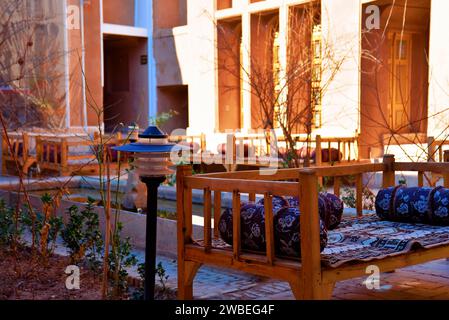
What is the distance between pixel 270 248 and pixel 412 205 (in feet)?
5.29

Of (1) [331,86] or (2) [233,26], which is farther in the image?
(2) [233,26]

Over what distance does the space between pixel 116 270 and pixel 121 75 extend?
1805 centimetres

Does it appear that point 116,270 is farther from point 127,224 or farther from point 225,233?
point 127,224

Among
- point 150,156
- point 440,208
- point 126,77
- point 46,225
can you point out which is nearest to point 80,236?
point 46,225

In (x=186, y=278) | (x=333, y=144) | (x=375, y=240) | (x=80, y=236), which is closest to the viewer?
(x=375, y=240)

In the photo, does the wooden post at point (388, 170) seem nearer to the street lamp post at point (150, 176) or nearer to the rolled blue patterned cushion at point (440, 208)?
the rolled blue patterned cushion at point (440, 208)

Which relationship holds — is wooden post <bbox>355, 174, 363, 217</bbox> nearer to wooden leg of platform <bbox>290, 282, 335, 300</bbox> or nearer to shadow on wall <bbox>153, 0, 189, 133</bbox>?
wooden leg of platform <bbox>290, 282, 335, 300</bbox>

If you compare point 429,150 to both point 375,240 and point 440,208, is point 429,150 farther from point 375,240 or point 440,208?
point 375,240

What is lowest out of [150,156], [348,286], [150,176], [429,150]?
[348,286]

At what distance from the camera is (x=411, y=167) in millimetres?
5523

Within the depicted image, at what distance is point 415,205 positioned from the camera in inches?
189

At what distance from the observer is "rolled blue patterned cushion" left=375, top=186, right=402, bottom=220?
4.95 meters

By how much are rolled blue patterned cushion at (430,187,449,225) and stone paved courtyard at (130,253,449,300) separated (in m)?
0.48

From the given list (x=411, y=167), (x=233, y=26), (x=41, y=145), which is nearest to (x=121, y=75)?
(x=233, y=26)
